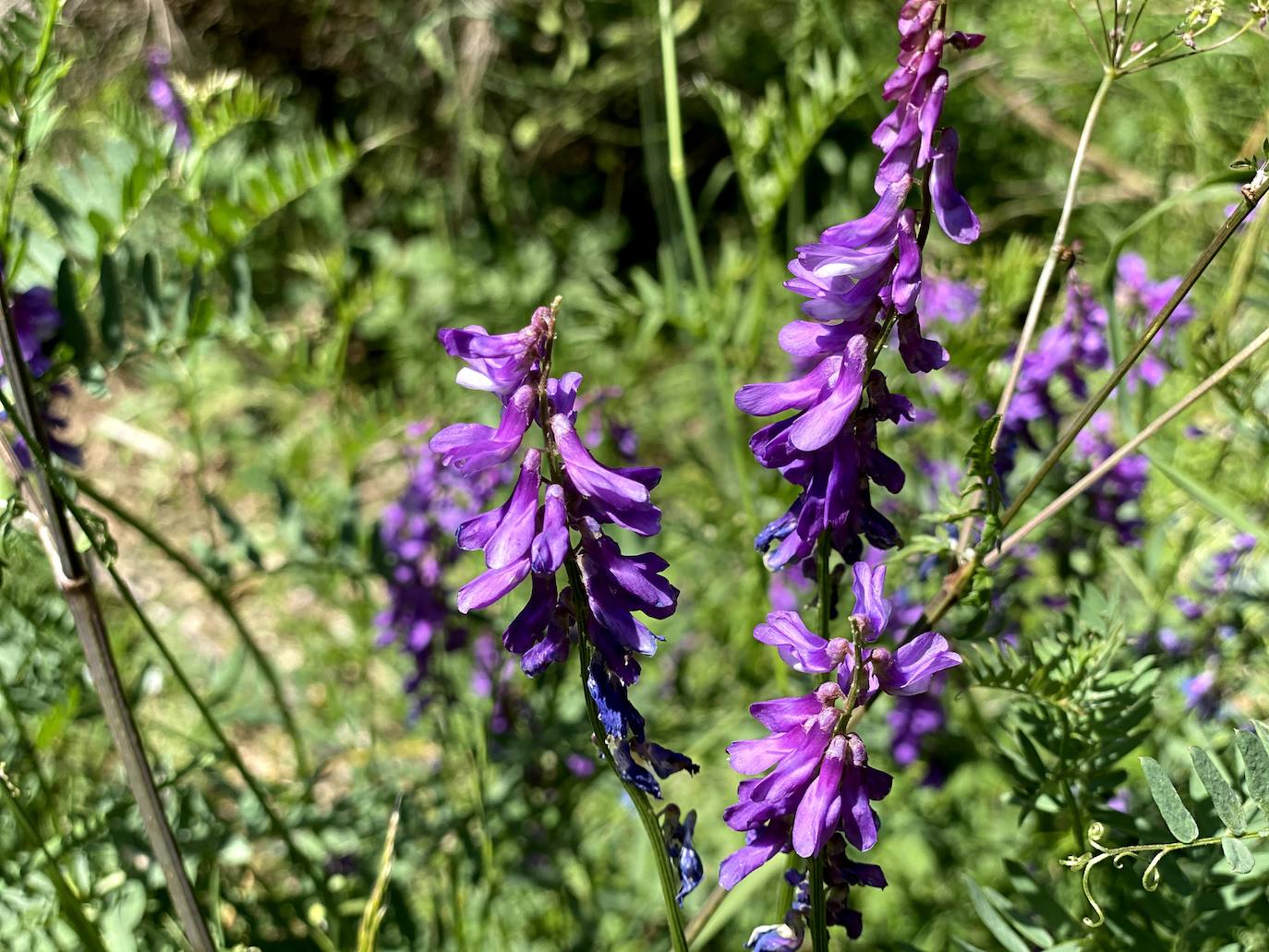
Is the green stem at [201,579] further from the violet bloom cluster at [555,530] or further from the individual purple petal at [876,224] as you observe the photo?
the individual purple petal at [876,224]

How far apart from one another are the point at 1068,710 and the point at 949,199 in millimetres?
609

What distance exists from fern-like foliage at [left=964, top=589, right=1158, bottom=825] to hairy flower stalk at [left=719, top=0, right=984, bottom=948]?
34 cm

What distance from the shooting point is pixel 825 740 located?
3.17 feet

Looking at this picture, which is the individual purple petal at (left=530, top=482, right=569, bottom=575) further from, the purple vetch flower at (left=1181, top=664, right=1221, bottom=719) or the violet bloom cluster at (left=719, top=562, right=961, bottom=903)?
the purple vetch flower at (left=1181, top=664, right=1221, bottom=719)

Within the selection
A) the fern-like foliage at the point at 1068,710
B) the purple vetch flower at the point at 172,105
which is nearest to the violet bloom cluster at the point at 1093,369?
the fern-like foliage at the point at 1068,710

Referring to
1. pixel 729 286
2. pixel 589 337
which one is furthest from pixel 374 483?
pixel 729 286

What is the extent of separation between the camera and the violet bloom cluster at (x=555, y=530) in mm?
937

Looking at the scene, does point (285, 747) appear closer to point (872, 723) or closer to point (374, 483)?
point (374, 483)

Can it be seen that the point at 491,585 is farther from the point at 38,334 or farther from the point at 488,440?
the point at 38,334

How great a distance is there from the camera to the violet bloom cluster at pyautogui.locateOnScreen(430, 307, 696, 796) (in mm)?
937

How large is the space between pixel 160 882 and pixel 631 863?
995mm

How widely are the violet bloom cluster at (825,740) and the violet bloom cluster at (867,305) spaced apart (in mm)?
120

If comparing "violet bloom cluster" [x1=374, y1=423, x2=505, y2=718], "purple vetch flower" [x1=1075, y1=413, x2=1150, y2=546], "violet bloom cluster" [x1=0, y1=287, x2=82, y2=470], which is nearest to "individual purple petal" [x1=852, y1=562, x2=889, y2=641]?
"violet bloom cluster" [x1=0, y1=287, x2=82, y2=470]

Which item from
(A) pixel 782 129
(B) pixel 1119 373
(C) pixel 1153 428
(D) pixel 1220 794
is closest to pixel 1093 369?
(A) pixel 782 129
